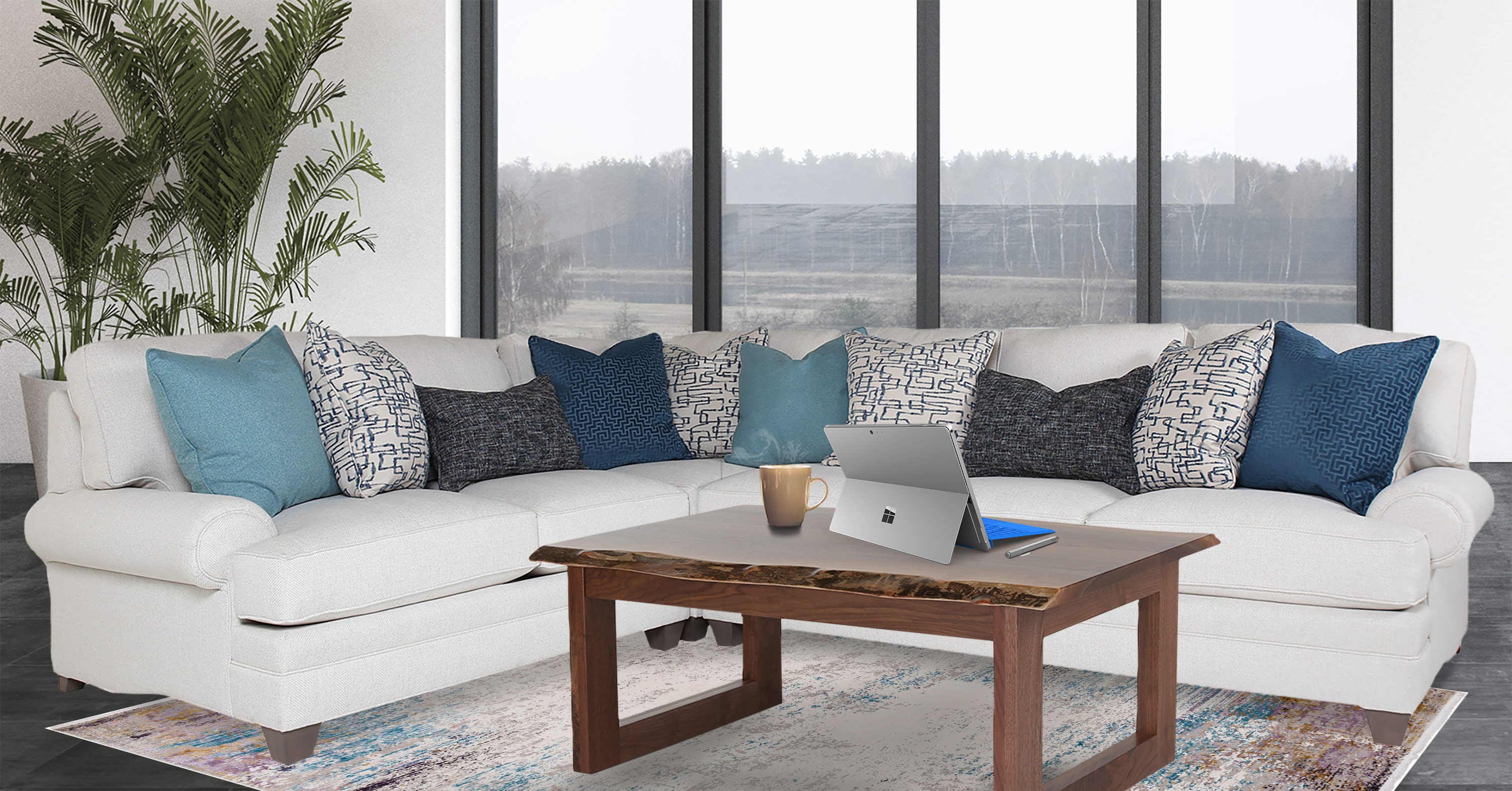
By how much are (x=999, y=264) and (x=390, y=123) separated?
117 inches

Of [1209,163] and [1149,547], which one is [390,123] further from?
[1149,547]

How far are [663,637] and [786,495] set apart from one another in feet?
4.15

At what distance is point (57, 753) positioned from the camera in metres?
2.57

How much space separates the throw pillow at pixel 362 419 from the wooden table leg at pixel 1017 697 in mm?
1868

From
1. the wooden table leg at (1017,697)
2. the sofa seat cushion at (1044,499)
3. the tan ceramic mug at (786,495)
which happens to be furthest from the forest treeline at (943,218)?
the wooden table leg at (1017,697)

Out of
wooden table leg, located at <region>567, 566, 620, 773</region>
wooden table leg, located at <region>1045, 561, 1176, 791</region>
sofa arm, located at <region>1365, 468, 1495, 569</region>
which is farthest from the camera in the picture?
sofa arm, located at <region>1365, 468, 1495, 569</region>

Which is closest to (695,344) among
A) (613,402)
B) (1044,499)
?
(613,402)

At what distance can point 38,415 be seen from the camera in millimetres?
4602

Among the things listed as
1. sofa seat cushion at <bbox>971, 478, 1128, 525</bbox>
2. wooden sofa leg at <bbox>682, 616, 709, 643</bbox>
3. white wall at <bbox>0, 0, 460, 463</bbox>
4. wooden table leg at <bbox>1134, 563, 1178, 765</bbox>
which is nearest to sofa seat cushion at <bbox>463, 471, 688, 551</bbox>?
wooden sofa leg at <bbox>682, 616, 709, 643</bbox>

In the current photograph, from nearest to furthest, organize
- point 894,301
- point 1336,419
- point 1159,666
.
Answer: point 1159,666 < point 1336,419 < point 894,301

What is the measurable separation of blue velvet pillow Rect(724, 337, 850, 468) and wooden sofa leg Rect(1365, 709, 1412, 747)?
170 cm

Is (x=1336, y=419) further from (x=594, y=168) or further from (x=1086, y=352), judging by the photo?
(x=594, y=168)

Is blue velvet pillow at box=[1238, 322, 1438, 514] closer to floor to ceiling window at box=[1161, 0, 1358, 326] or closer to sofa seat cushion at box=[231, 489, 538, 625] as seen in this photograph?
floor to ceiling window at box=[1161, 0, 1358, 326]

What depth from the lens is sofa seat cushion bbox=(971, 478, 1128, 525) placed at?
3.04 metres
